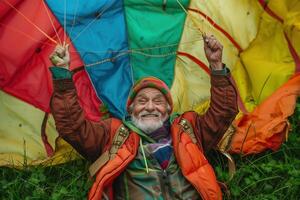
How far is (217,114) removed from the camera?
4.81 meters

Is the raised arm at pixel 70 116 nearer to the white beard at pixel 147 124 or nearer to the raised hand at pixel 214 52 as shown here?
the white beard at pixel 147 124

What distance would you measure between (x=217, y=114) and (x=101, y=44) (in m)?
1.47

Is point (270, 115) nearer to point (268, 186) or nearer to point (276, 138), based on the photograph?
point (276, 138)

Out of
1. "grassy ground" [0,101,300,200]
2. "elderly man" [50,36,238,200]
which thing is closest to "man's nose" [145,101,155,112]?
"elderly man" [50,36,238,200]

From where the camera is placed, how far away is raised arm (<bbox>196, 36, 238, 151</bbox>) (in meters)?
4.71

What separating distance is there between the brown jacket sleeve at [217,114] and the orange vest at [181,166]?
151mm

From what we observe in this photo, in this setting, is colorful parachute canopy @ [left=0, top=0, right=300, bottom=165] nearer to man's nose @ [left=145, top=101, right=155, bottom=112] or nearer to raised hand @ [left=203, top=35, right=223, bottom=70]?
man's nose @ [left=145, top=101, right=155, bottom=112]

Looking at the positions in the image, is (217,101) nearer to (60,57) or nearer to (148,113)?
(148,113)

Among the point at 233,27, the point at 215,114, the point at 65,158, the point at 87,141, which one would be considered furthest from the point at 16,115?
the point at 233,27

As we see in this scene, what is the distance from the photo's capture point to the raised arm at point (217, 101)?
471cm

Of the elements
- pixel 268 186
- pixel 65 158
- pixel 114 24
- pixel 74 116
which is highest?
pixel 114 24

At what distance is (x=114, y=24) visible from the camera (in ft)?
19.0

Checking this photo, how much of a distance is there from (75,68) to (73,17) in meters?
0.48

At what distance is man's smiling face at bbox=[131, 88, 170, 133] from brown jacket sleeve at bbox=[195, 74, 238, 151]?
0.98 ft
